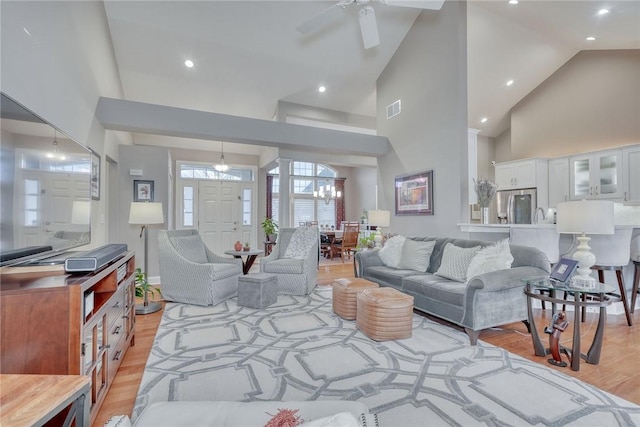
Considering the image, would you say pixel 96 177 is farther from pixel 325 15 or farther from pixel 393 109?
pixel 393 109

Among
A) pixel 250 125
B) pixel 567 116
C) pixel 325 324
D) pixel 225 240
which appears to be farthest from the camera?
pixel 225 240

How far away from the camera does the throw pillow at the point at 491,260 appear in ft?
9.43

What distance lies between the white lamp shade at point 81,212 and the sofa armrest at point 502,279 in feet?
10.5

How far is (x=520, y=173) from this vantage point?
21.5 ft

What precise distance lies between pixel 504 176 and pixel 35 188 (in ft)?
25.9

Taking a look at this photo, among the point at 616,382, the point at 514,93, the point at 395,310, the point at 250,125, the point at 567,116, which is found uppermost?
→ the point at 514,93

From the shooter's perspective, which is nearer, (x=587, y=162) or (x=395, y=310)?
(x=395, y=310)

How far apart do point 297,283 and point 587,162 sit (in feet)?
18.5

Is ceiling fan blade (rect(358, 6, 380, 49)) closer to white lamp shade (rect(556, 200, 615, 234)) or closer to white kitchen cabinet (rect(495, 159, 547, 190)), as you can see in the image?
white lamp shade (rect(556, 200, 615, 234))

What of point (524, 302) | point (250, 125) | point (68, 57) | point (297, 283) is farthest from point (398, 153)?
point (68, 57)

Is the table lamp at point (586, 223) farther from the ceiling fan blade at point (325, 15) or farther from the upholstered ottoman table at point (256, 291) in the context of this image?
the ceiling fan blade at point (325, 15)

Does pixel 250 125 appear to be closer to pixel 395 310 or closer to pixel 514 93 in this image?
pixel 395 310

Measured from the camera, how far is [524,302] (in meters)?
2.91

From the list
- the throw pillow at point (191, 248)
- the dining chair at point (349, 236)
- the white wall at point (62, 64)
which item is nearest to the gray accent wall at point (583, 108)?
the dining chair at point (349, 236)
